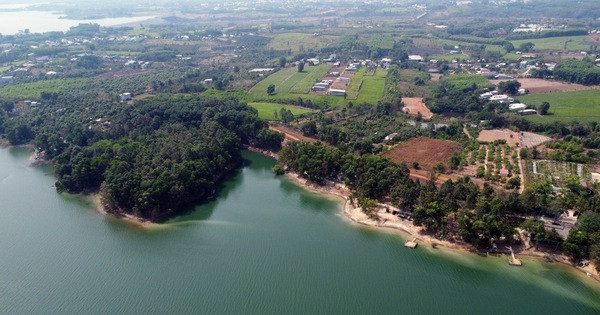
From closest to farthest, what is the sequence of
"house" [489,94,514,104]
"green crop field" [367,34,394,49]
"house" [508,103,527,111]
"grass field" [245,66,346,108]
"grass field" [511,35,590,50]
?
"house" [508,103,527,111] → "house" [489,94,514,104] → "grass field" [245,66,346,108] → "grass field" [511,35,590,50] → "green crop field" [367,34,394,49]

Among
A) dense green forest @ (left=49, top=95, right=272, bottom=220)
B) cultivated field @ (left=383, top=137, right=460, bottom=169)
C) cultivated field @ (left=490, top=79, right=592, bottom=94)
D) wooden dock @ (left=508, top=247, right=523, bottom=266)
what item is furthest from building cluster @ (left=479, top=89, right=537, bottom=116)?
dense green forest @ (left=49, top=95, right=272, bottom=220)

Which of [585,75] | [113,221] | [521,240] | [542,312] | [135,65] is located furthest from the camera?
[135,65]

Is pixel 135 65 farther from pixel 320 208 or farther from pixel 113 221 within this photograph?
pixel 320 208

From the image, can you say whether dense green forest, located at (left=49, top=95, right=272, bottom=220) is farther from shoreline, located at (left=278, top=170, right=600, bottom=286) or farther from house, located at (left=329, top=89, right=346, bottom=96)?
house, located at (left=329, top=89, right=346, bottom=96)

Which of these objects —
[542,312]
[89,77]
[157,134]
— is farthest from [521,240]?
[89,77]

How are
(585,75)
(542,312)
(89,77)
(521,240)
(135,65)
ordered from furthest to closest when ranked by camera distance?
(135,65) < (89,77) < (585,75) < (521,240) < (542,312)

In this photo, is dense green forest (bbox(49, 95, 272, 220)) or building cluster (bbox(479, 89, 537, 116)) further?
building cluster (bbox(479, 89, 537, 116))
